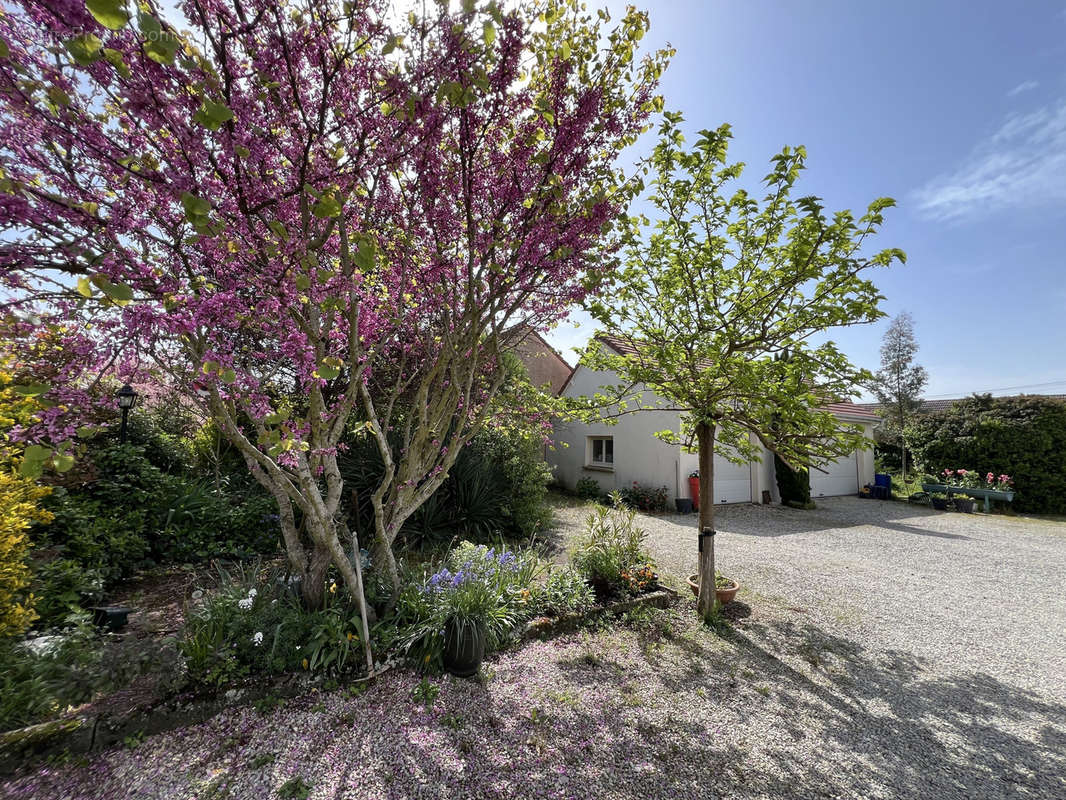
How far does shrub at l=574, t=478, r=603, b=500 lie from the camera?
11.7 meters

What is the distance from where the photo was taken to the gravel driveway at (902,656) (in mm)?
2420

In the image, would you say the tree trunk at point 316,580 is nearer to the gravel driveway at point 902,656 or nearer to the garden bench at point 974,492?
the gravel driveway at point 902,656

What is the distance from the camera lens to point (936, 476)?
12.8m

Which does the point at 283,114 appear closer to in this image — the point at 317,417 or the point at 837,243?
the point at 317,417

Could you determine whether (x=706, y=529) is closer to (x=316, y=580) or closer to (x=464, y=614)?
(x=464, y=614)

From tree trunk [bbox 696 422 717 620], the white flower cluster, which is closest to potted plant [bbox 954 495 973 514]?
tree trunk [bbox 696 422 717 620]

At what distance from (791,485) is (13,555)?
1336cm

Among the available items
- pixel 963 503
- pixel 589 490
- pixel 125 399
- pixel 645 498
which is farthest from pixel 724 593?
pixel 963 503

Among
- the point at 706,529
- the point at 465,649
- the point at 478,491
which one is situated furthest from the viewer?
the point at 478,491

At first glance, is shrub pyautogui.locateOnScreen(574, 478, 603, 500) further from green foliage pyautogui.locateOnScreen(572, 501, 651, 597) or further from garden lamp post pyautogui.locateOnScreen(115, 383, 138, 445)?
garden lamp post pyautogui.locateOnScreen(115, 383, 138, 445)

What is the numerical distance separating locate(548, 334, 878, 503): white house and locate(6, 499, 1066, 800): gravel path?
4933mm

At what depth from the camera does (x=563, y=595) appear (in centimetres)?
399

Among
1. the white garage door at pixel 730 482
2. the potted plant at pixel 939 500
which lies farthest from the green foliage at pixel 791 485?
the potted plant at pixel 939 500

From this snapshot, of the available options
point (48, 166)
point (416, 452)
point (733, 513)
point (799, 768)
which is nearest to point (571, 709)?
point (799, 768)
